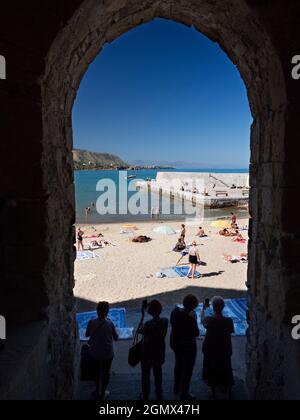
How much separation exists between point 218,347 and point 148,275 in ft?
22.0

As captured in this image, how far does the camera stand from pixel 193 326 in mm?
3238

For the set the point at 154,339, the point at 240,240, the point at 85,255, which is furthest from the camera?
the point at 240,240

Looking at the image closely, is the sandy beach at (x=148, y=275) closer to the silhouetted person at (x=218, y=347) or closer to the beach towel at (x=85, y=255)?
the beach towel at (x=85, y=255)

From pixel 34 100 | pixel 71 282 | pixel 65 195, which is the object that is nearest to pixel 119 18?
pixel 34 100

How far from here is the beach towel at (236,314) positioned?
5.70 m

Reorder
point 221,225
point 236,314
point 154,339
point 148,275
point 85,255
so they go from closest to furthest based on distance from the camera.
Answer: point 154,339, point 236,314, point 148,275, point 85,255, point 221,225

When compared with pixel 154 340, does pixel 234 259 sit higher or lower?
lower

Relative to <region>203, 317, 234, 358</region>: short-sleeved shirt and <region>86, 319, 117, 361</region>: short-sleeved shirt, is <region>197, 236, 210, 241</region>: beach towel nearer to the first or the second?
<region>203, 317, 234, 358</region>: short-sleeved shirt

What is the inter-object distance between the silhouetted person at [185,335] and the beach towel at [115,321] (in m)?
2.27

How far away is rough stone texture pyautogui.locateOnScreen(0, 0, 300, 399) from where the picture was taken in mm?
2455

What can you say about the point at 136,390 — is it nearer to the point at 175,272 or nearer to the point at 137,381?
the point at 137,381

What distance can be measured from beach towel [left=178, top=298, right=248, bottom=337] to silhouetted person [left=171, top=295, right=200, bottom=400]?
227cm

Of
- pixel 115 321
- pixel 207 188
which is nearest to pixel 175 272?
pixel 115 321

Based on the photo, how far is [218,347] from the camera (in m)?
3.27
